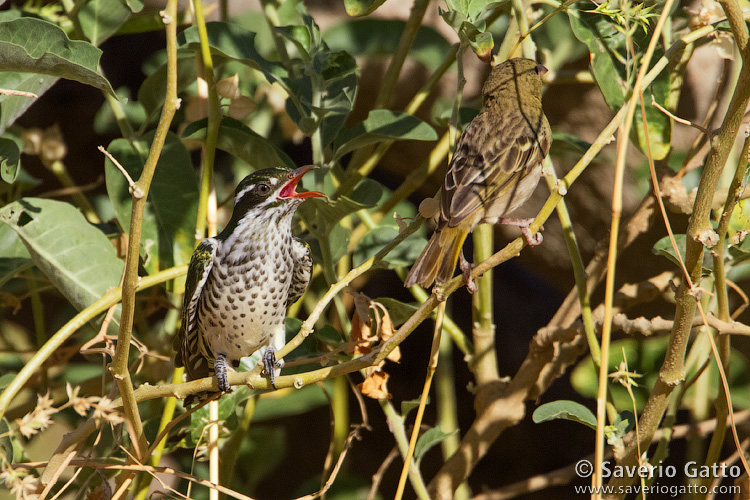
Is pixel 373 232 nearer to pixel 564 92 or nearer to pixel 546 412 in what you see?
pixel 546 412

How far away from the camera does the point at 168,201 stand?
2.26 m

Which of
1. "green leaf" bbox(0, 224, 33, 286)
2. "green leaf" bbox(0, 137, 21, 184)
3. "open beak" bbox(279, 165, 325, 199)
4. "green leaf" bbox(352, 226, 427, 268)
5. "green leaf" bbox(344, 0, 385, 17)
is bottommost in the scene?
"green leaf" bbox(352, 226, 427, 268)

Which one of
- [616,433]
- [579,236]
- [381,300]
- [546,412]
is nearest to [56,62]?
[381,300]

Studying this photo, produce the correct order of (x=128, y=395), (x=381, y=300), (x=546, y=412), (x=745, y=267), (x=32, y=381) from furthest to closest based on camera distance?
1. (x=32, y=381)
2. (x=745, y=267)
3. (x=381, y=300)
4. (x=546, y=412)
5. (x=128, y=395)

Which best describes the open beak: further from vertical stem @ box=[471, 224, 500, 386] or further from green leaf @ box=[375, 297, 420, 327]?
vertical stem @ box=[471, 224, 500, 386]

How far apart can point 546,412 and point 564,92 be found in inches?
72.3

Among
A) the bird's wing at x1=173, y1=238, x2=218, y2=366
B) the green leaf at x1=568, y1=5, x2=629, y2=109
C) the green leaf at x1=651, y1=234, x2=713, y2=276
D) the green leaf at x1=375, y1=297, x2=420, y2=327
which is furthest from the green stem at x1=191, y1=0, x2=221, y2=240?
the green leaf at x1=651, y1=234, x2=713, y2=276

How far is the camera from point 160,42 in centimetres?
399

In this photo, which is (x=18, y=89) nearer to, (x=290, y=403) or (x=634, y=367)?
(x=290, y=403)

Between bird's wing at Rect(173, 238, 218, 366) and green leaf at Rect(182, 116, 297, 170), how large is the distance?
286 millimetres

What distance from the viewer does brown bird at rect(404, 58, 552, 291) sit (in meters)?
1.77

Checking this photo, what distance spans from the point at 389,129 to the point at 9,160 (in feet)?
3.45

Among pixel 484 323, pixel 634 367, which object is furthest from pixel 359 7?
pixel 634 367

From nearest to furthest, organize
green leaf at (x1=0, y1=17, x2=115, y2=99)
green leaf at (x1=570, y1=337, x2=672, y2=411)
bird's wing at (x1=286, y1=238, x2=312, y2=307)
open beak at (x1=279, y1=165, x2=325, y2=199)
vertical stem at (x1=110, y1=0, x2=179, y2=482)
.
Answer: vertical stem at (x1=110, y1=0, x2=179, y2=482), green leaf at (x1=0, y1=17, x2=115, y2=99), open beak at (x1=279, y1=165, x2=325, y2=199), bird's wing at (x1=286, y1=238, x2=312, y2=307), green leaf at (x1=570, y1=337, x2=672, y2=411)
